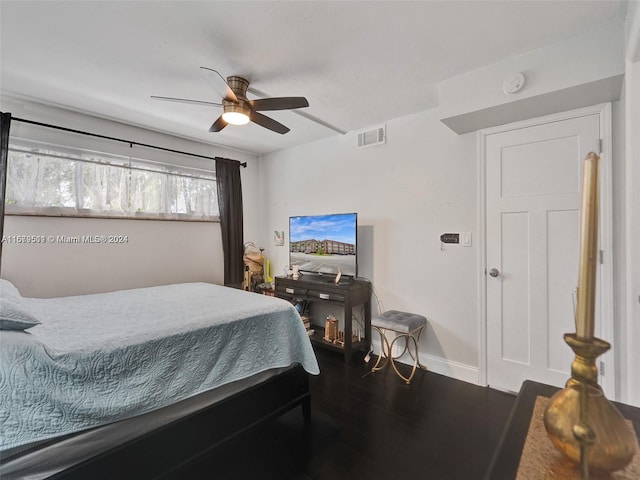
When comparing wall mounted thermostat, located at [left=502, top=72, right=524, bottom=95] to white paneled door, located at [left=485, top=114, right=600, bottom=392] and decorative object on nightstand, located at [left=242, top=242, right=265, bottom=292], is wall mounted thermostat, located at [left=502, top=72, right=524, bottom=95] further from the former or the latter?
decorative object on nightstand, located at [left=242, top=242, right=265, bottom=292]

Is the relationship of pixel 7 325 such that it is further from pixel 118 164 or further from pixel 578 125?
pixel 578 125

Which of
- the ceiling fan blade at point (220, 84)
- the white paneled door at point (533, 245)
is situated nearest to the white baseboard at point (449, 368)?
the white paneled door at point (533, 245)

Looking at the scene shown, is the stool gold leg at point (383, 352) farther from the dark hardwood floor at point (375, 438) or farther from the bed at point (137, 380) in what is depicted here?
the bed at point (137, 380)

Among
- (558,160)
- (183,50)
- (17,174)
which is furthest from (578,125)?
(17,174)

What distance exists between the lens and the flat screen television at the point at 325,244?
10.9 ft

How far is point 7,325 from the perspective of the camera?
4.40ft

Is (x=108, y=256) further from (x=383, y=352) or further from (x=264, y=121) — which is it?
(x=383, y=352)

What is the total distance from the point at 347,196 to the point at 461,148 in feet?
4.45

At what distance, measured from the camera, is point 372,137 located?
135 inches

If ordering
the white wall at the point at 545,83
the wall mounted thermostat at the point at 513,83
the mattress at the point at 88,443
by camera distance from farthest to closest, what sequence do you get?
1. the wall mounted thermostat at the point at 513,83
2. the white wall at the point at 545,83
3. the mattress at the point at 88,443

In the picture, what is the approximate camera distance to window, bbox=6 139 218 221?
2754mm

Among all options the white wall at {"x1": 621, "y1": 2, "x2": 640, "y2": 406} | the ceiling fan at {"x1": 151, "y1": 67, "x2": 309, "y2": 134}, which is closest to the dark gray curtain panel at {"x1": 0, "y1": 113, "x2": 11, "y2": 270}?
the ceiling fan at {"x1": 151, "y1": 67, "x2": 309, "y2": 134}

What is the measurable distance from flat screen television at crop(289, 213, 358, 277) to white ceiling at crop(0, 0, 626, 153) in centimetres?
125

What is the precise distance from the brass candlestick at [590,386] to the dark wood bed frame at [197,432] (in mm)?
1638
